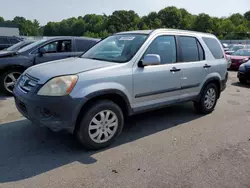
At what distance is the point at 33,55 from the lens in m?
6.82

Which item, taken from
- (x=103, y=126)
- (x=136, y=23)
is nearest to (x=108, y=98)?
(x=103, y=126)

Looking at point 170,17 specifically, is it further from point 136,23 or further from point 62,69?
point 62,69

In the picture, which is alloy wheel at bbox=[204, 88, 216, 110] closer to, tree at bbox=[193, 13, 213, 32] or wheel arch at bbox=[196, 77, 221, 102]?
wheel arch at bbox=[196, 77, 221, 102]

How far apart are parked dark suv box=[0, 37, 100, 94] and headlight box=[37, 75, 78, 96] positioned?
3846mm

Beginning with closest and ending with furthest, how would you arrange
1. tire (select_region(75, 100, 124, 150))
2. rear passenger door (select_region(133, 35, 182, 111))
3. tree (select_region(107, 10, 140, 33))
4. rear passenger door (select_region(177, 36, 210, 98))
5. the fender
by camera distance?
the fender, tire (select_region(75, 100, 124, 150)), rear passenger door (select_region(133, 35, 182, 111)), rear passenger door (select_region(177, 36, 210, 98)), tree (select_region(107, 10, 140, 33))

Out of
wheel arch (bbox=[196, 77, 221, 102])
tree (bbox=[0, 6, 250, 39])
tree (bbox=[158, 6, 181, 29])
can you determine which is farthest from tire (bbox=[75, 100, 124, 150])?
tree (bbox=[158, 6, 181, 29])

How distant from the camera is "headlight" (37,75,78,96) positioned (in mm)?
3209

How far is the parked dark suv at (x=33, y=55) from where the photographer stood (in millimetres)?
6512

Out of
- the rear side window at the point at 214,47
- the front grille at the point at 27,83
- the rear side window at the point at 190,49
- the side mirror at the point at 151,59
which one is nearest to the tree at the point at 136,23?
the rear side window at the point at 214,47

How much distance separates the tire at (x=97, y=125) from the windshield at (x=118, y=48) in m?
0.78

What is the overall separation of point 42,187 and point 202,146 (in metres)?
2.43

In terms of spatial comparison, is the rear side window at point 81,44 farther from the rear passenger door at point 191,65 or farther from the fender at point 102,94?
the fender at point 102,94


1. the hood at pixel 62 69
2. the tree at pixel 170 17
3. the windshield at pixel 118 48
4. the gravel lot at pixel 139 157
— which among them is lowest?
the gravel lot at pixel 139 157

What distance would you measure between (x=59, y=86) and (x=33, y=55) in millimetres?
4083
